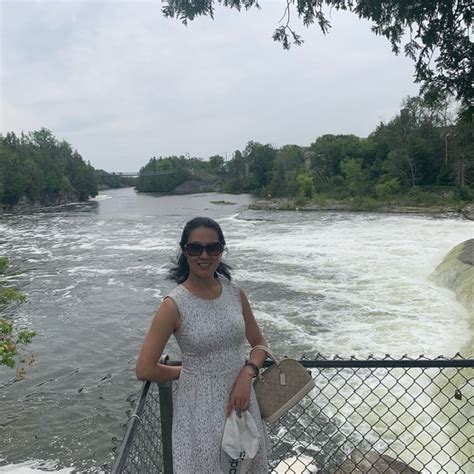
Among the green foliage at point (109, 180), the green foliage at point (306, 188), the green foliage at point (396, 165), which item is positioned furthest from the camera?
the green foliage at point (109, 180)

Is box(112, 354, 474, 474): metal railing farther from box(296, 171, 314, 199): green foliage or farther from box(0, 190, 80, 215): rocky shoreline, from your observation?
box(0, 190, 80, 215): rocky shoreline

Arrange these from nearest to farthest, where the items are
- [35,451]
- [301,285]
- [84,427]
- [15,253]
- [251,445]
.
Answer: [251,445] → [35,451] → [84,427] → [301,285] → [15,253]

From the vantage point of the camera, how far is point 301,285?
1875cm

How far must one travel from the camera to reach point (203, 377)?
89.4 inches

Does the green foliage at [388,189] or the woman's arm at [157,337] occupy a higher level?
the woman's arm at [157,337]

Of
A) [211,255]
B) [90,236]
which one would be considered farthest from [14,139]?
[211,255]

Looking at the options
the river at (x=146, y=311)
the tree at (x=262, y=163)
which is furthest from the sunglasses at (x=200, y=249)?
the tree at (x=262, y=163)

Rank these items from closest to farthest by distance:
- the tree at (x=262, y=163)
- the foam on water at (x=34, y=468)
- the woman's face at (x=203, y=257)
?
the woman's face at (x=203, y=257) < the foam on water at (x=34, y=468) < the tree at (x=262, y=163)

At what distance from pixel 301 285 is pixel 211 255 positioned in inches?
658

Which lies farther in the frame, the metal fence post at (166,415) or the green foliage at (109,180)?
the green foliage at (109,180)

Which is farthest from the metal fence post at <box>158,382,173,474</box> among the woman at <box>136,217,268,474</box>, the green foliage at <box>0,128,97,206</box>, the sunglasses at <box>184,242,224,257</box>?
the green foliage at <box>0,128,97,206</box>

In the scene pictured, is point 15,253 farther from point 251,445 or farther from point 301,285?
point 251,445

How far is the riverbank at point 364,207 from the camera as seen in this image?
43.7 m

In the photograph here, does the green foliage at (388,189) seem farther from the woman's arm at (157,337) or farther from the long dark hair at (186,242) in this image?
the woman's arm at (157,337)
